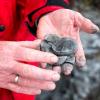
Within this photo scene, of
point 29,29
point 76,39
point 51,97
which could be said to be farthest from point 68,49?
point 51,97

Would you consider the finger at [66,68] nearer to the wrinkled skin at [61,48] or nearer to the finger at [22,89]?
the wrinkled skin at [61,48]

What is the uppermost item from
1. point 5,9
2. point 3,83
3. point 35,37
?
point 5,9

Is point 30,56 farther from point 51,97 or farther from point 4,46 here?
point 51,97

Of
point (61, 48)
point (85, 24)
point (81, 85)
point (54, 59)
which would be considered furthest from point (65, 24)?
point (81, 85)

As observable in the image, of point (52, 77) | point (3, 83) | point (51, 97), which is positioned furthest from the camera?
point (51, 97)

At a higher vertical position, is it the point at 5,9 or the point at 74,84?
the point at 5,9

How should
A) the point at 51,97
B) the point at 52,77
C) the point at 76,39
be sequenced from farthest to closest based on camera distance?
the point at 51,97 < the point at 76,39 < the point at 52,77

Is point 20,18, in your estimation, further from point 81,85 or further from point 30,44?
point 81,85
